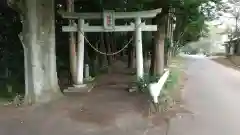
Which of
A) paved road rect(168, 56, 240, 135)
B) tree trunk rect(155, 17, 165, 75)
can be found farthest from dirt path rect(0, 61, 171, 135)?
tree trunk rect(155, 17, 165, 75)

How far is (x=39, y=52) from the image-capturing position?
10031mm

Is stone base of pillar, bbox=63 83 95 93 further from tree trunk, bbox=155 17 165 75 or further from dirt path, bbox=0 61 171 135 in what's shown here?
tree trunk, bbox=155 17 165 75

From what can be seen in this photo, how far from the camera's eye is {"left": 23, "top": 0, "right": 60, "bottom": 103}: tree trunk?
9797 millimetres

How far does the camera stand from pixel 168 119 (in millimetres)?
8570

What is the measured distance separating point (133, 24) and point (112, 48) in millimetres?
9231

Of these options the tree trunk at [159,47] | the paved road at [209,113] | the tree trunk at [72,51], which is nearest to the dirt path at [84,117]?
the paved road at [209,113]

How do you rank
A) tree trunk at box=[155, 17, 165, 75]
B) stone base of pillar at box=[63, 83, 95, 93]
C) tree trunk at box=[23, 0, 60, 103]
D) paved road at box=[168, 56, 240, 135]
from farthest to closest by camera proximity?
tree trunk at box=[155, 17, 165, 75]
stone base of pillar at box=[63, 83, 95, 93]
tree trunk at box=[23, 0, 60, 103]
paved road at box=[168, 56, 240, 135]

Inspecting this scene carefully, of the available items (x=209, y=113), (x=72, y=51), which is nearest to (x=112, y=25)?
(x=72, y=51)

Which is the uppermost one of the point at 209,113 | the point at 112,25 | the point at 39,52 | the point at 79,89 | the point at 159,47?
the point at 112,25

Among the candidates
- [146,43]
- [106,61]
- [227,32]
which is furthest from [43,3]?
[227,32]

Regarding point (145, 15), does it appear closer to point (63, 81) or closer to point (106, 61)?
point (63, 81)

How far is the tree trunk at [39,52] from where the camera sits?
9797mm

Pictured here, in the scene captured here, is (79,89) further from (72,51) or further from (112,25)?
(112,25)

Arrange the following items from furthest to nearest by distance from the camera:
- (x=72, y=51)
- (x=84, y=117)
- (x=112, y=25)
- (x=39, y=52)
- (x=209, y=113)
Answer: (x=72, y=51)
(x=112, y=25)
(x=39, y=52)
(x=209, y=113)
(x=84, y=117)
